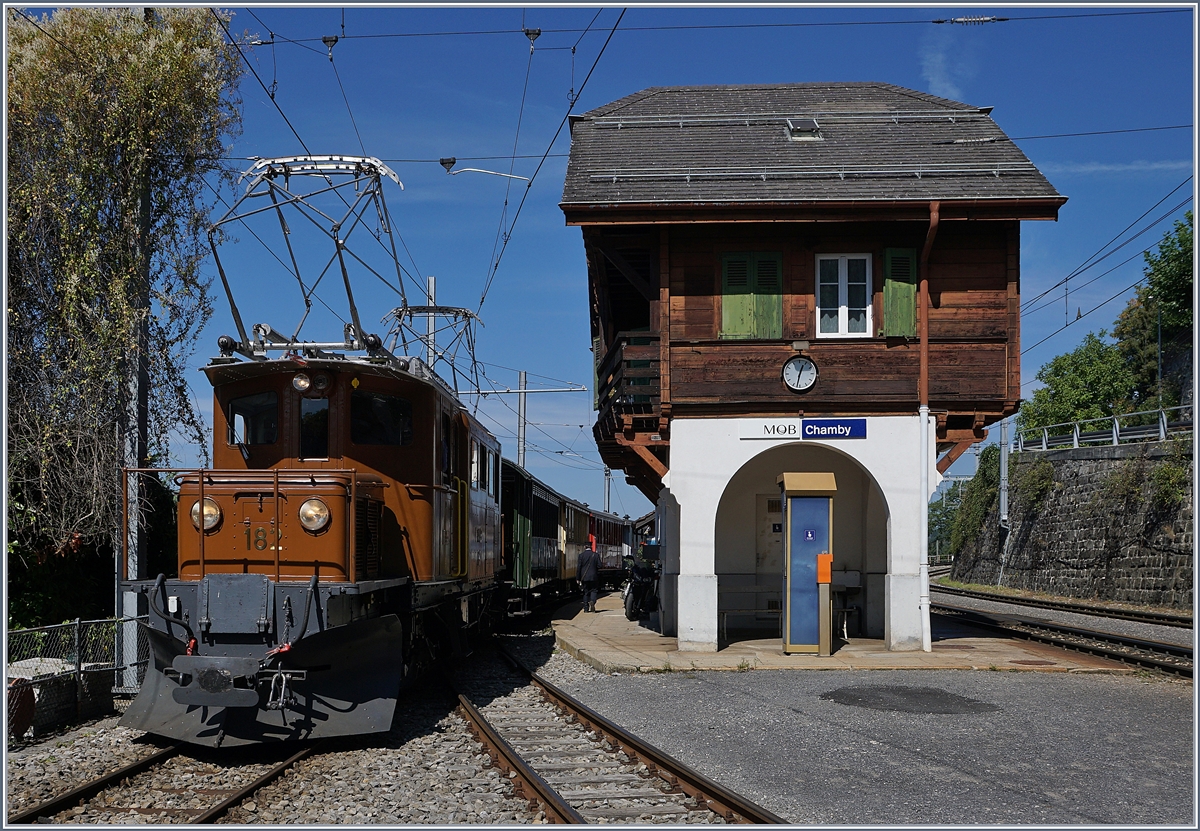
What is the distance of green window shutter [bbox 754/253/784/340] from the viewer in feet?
49.9

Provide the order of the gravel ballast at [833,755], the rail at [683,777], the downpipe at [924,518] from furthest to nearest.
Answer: the downpipe at [924,518], the gravel ballast at [833,755], the rail at [683,777]

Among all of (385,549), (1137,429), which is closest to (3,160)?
(385,549)

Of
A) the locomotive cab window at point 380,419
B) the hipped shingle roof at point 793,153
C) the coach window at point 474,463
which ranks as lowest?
the coach window at point 474,463

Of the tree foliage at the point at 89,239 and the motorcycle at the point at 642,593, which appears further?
the motorcycle at the point at 642,593

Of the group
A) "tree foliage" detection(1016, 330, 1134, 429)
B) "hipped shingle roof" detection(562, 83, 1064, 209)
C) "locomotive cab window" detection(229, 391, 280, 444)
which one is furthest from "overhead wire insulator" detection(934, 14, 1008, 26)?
"tree foliage" detection(1016, 330, 1134, 429)

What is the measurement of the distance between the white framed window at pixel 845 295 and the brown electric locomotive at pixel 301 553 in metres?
6.85

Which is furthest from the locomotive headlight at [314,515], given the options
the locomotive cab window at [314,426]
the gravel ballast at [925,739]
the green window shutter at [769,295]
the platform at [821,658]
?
the green window shutter at [769,295]

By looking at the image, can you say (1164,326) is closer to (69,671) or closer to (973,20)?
(973,20)

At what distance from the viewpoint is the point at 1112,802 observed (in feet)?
22.0

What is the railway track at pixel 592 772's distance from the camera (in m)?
6.30

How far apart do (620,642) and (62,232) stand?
9.64 m

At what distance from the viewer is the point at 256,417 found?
9711 millimetres

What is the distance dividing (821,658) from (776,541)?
12.9 ft

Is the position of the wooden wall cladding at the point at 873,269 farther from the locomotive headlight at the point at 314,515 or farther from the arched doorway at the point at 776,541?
the locomotive headlight at the point at 314,515
